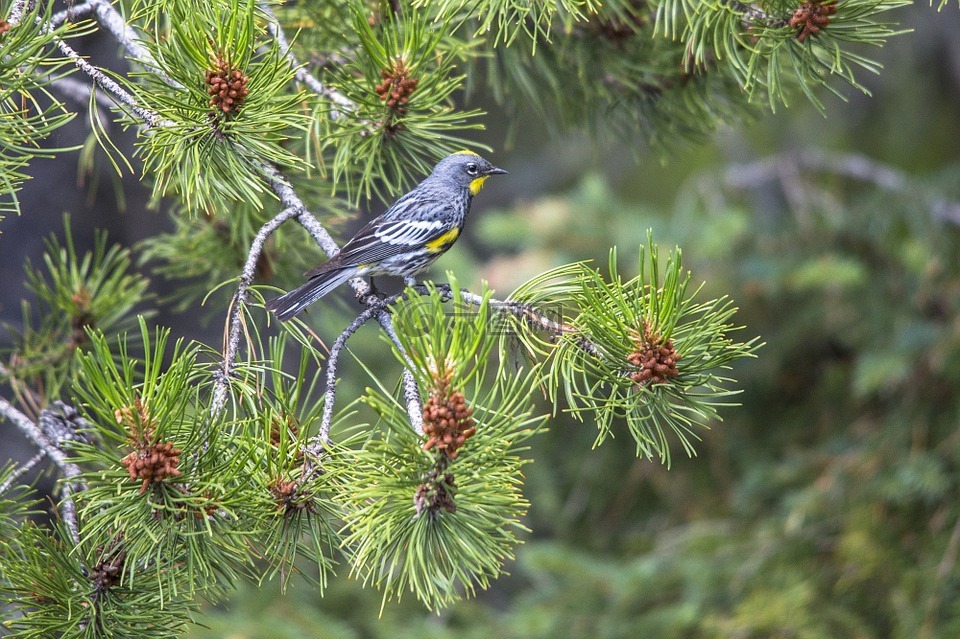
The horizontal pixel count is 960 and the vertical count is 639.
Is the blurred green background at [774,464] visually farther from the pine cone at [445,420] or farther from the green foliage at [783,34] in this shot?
the pine cone at [445,420]

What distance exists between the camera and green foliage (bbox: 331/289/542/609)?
1284 millimetres

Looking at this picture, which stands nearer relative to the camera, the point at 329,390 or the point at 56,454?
the point at 329,390

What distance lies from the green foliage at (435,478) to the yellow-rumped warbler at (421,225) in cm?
102

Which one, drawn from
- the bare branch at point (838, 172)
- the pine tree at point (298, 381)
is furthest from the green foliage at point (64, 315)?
the bare branch at point (838, 172)

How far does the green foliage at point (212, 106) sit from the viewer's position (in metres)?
1.47

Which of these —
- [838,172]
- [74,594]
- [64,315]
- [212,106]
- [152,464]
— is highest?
[838,172]

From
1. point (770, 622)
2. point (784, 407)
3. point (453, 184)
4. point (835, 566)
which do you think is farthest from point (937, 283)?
point (453, 184)

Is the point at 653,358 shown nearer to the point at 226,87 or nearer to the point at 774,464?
the point at 226,87

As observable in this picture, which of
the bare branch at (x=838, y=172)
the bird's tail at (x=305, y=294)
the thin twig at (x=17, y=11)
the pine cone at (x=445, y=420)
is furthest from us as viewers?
the bare branch at (x=838, y=172)

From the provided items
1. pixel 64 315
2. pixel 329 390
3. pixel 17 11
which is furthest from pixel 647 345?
pixel 64 315

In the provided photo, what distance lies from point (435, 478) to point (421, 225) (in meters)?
1.54

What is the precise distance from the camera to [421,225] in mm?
2736

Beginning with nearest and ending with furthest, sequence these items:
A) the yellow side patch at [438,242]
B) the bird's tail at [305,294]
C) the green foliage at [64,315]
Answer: the bird's tail at [305,294] → the green foliage at [64,315] → the yellow side patch at [438,242]

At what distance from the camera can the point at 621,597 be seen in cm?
303
